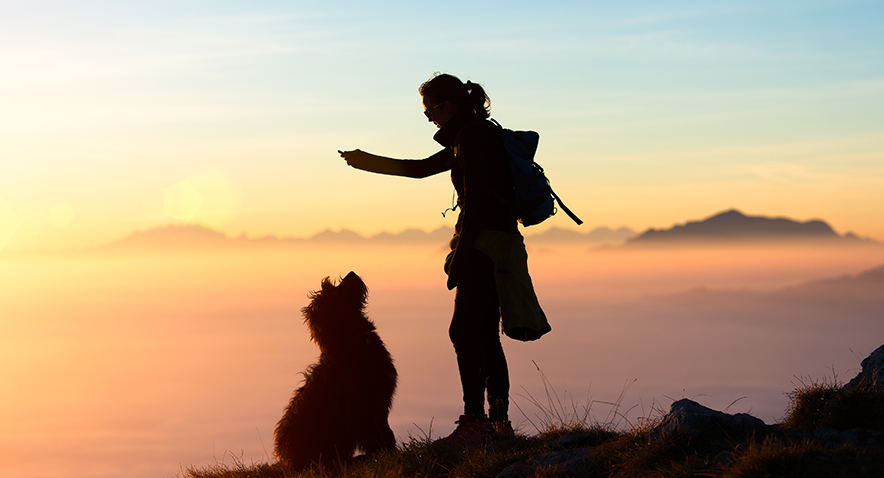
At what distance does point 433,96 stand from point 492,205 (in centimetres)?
109

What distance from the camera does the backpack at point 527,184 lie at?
6242mm

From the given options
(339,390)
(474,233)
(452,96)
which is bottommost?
(339,390)

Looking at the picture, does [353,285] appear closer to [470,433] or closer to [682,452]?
[470,433]

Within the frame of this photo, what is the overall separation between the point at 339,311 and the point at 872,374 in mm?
4736

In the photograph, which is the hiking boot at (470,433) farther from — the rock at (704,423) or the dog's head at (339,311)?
the rock at (704,423)

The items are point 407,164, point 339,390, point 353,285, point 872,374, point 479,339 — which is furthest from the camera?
point 407,164

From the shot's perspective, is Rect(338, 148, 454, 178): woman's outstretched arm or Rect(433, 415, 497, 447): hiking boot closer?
Rect(433, 415, 497, 447): hiking boot

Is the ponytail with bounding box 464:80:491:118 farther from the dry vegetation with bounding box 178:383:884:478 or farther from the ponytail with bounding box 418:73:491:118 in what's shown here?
the dry vegetation with bounding box 178:383:884:478

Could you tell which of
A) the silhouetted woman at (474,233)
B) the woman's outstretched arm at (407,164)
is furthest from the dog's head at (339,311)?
the woman's outstretched arm at (407,164)

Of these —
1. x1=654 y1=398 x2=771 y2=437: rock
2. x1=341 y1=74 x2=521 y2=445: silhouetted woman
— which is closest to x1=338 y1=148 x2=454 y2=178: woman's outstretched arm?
x1=341 y1=74 x2=521 y2=445: silhouetted woman

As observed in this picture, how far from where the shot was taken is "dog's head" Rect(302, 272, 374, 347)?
263 inches

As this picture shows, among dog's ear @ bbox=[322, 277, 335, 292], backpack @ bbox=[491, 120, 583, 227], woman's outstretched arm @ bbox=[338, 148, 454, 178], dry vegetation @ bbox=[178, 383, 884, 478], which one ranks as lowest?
dry vegetation @ bbox=[178, 383, 884, 478]

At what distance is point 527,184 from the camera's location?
624 centimetres

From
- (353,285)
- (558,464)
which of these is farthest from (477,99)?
(558,464)
